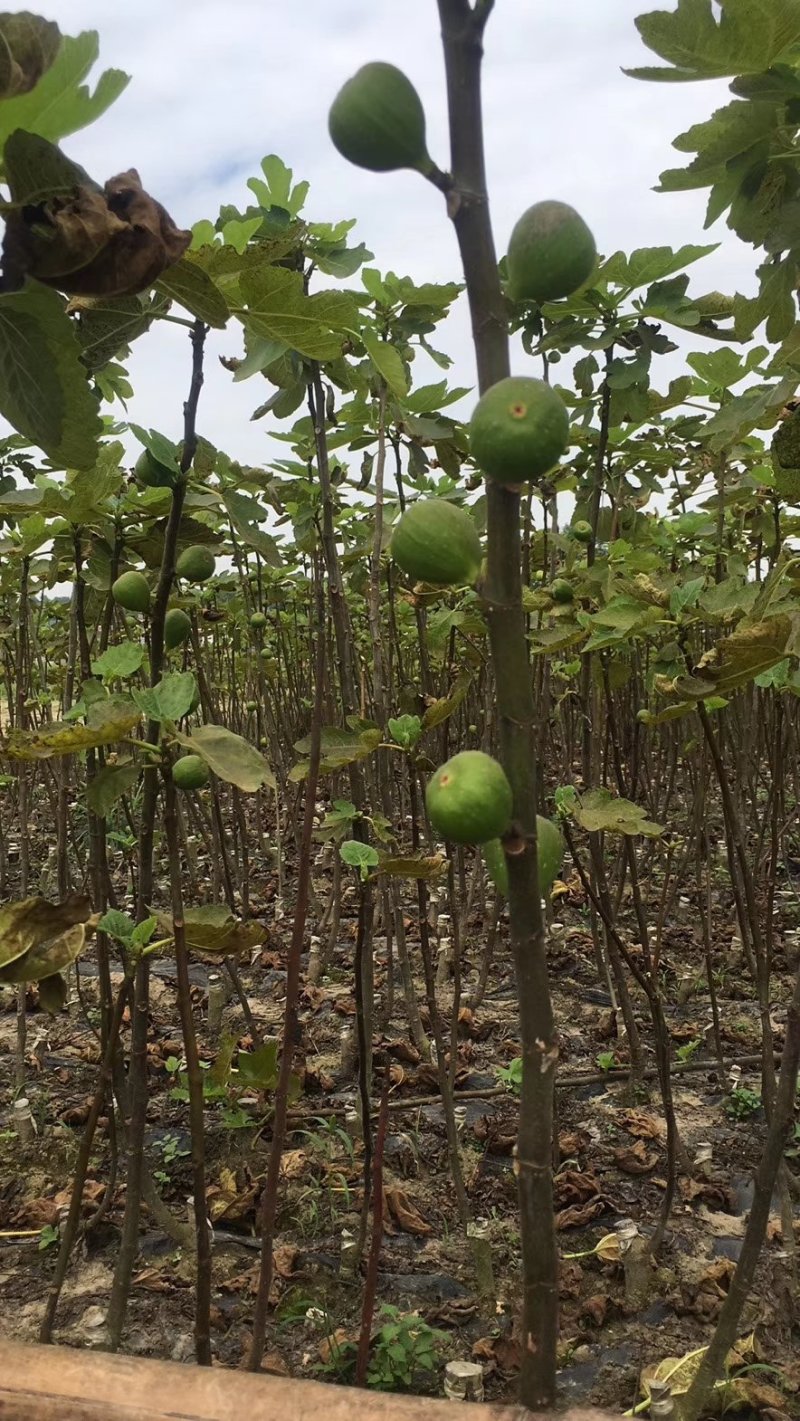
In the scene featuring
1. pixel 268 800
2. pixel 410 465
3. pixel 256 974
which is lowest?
pixel 256 974

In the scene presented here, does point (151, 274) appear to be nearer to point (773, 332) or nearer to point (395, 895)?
point (773, 332)

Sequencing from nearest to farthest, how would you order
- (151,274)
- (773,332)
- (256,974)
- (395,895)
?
1. (151,274)
2. (773,332)
3. (395,895)
4. (256,974)

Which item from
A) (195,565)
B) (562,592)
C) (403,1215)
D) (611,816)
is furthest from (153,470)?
Answer: (403,1215)

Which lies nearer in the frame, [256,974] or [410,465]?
[410,465]

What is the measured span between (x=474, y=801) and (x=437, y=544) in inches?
8.4

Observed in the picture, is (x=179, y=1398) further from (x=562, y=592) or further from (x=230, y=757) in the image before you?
(x=562, y=592)

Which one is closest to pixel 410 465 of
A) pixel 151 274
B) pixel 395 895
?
pixel 395 895

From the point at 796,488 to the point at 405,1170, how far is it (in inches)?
84.3

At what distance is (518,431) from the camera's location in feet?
2.19

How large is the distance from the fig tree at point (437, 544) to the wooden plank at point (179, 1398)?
0.66 m

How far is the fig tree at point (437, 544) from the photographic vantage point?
2.49ft

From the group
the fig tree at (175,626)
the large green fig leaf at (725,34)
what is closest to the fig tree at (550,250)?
the large green fig leaf at (725,34)

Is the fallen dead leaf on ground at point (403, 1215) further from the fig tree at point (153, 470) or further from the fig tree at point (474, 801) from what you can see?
the fig tree at point (474, 801)

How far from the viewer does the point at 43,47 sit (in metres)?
0.87
